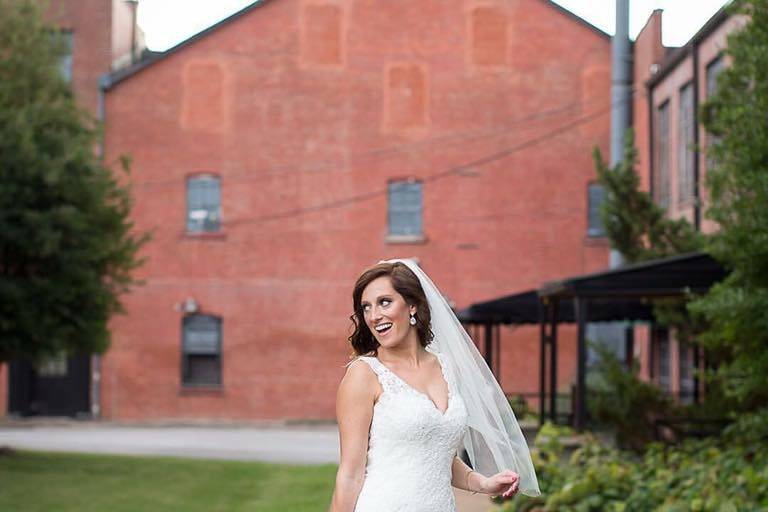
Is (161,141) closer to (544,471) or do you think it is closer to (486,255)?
(486,255)

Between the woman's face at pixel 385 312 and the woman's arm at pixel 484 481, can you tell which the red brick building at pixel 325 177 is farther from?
the woman's face at pixel 385 312

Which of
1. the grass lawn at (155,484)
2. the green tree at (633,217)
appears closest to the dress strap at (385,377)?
the grass lawn at (155,484)

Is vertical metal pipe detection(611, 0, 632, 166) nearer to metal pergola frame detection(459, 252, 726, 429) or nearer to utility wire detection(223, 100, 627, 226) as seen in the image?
metal pergola frame detection(459, 252, 726, 429)

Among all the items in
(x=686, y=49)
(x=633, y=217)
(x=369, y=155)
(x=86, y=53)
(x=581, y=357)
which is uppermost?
(x=86, y=53)

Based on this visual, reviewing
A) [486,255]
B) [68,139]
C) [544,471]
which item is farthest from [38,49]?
[486,255]

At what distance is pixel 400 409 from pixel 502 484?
0.56 m

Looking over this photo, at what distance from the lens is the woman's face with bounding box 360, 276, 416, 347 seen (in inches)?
200

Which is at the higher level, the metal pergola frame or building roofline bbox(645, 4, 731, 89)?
building roofline bbox(645, 4, 731, 89)

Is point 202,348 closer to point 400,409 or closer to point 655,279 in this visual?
point 655,279

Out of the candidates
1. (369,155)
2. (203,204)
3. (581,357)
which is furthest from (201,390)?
(581,357)

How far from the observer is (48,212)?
2048cm

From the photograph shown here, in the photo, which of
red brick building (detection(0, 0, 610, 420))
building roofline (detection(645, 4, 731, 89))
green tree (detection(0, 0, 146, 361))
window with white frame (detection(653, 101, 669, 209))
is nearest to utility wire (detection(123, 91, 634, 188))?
red brick building (detection(0, 0, 610, 420))

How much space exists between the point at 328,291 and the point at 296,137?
3885 millimetres

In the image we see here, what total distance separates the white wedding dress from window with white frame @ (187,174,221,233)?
2980 centimetres
